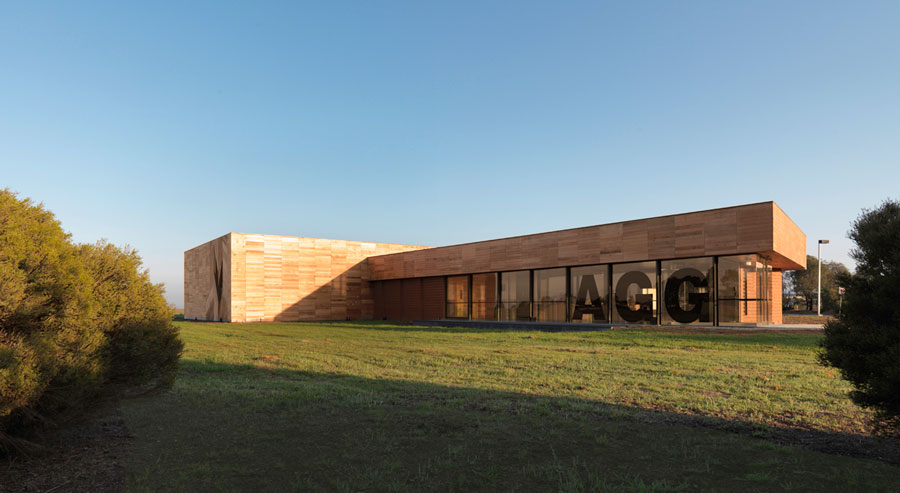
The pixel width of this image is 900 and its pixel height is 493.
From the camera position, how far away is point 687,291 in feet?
76.2

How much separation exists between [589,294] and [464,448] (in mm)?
22332

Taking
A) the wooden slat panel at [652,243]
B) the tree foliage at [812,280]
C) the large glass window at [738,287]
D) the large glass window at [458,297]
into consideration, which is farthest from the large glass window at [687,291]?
the tree foliage at [812,280]

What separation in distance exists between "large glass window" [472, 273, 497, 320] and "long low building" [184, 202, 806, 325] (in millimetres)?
65

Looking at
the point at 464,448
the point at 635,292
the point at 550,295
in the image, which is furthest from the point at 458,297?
the point at 464,448

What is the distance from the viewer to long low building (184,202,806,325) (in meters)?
22.3

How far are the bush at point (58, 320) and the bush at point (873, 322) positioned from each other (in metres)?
6.54

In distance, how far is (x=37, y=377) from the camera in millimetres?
4117

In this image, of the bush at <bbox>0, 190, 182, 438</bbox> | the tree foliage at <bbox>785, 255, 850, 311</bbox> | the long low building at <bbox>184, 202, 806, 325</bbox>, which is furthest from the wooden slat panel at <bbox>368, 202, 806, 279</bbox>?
the tree foliage at <bbox>785, 255, 850, 311</bbox>

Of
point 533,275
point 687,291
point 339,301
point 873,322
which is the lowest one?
point 339,301

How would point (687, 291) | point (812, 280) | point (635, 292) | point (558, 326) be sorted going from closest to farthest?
point (687, 291)
point (635, 292)
point (558, 326)
point (812, 280)

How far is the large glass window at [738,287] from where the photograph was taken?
22.1m

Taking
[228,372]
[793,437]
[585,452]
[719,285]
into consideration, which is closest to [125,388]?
[585,452]

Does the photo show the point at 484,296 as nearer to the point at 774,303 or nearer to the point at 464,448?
the point at 774,303

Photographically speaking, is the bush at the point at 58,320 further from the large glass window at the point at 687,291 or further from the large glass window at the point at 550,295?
the large glass window at the point at 550,295
